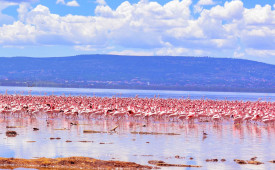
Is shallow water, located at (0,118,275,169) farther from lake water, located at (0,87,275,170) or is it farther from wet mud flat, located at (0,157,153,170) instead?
wet mud flat, located at (0,157,153,170)

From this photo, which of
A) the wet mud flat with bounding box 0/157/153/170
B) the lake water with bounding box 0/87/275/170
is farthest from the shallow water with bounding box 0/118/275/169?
the wet mud flat with bounding box 0/157/153/170

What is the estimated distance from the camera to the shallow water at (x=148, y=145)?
62.5 ft

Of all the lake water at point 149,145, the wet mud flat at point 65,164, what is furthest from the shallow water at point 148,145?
the wet mud flat at point 65,164

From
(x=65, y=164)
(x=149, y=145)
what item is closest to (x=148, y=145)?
(x=149, y=145)

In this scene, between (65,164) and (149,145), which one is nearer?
(65,164)

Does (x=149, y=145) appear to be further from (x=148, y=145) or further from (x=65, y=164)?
(x=65, y=164)

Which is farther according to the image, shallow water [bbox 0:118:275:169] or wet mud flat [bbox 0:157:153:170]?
shallow water [bbox 0:118:275:169]

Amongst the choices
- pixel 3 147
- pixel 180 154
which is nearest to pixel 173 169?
pixel 180 154

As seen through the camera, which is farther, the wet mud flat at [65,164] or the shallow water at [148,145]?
the shallow water at [148,145]

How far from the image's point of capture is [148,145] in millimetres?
22516

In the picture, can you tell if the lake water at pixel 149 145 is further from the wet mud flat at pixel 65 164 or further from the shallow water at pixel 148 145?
the wet mud flat at pixel 65 164

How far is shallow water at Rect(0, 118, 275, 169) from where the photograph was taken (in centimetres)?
1906

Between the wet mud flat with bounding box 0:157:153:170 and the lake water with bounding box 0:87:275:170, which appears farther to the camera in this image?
the lake water with bounding box 0:87:275:170

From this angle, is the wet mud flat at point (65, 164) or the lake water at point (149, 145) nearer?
the wet mud flat at point (65, 164)
